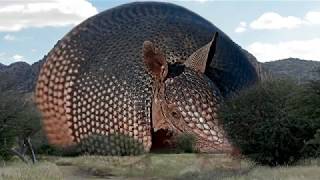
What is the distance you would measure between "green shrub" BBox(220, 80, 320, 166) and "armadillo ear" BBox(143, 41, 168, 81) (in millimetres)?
2856

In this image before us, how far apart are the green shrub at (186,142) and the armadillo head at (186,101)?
15cm

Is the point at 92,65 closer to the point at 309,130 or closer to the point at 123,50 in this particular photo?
the point at 123,50

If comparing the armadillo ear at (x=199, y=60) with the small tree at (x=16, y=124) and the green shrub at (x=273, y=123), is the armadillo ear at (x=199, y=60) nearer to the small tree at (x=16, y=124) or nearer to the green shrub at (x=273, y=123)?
the green shrub at (x=273, y=123)

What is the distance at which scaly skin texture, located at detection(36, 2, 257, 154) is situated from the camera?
22562mm

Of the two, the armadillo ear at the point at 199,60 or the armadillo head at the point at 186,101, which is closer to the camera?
the armadillo head at the point at 186,101

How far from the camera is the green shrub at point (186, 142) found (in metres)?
22.2

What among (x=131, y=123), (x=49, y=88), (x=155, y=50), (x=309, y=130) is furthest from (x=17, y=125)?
(x=309, y=130)

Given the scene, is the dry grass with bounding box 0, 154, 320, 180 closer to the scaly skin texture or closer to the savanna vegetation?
the savanna vegetation

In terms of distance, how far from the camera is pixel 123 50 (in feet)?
83.2

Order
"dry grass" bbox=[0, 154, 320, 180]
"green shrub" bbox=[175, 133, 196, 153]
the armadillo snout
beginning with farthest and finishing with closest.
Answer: "green shrub" bbox=[175, 133, 196, 153], the armadillo snout, "dry grass" bbox=[0, 154, 320, 180]

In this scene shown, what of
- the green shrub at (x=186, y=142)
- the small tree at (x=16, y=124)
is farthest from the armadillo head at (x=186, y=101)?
the small tree at (x=16, y=124)

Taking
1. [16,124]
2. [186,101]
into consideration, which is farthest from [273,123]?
[16,124]

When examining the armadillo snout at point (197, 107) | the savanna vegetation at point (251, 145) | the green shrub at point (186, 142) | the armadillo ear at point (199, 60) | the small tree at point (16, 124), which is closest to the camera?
the savanna vegetation at point (251, 145)

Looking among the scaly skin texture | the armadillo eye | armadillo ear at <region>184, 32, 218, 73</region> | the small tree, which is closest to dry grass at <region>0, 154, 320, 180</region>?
the scaly skin texture
